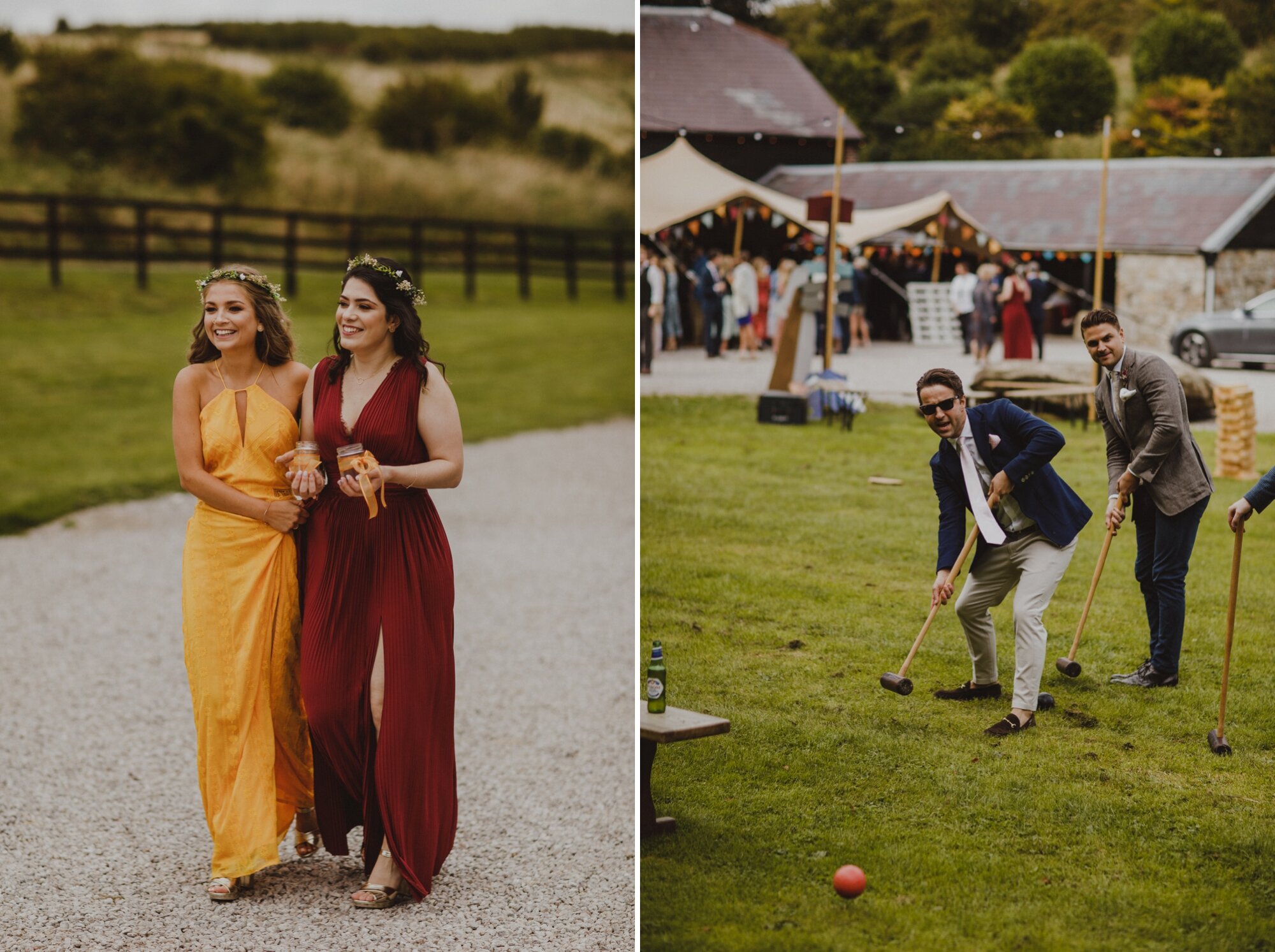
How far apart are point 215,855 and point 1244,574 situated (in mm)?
3439

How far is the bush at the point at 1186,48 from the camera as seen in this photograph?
4.61 metres

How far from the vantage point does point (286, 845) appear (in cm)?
541

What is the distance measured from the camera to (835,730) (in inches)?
165

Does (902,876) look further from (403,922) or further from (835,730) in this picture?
(403,922)

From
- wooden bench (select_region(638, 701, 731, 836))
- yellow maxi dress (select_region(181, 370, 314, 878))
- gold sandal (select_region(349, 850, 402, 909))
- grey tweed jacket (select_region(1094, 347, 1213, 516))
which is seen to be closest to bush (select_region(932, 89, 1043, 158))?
grey tweed jacket (select_region(1094, 347, 1213, 516))

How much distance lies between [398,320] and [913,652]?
1.92 meters

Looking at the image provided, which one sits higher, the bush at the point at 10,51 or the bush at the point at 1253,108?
the bush at the point at 10,51

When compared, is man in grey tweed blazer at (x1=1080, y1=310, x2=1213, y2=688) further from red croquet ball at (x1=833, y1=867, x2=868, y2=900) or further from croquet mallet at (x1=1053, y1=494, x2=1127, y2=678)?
red croquet ball at (x1=833, y1=867, x2=868, y2=900)

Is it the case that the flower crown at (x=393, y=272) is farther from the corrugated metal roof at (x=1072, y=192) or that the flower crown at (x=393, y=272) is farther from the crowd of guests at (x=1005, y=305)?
the crowd of guests at (x=1005, y=305)

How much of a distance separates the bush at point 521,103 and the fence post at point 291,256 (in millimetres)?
5624

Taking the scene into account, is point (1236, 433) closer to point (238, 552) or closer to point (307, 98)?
point (238, 552)

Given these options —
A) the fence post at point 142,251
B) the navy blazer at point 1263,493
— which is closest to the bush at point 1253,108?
the navy blazer at point 1263,493

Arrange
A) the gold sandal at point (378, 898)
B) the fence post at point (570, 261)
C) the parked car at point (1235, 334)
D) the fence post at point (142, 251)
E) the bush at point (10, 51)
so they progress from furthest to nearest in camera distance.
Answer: the fence post at point (570, 261)
the bush at point (10, 51)
the fence post at point (142, 251)
the gold sandal at point (378, 898)
the parked car at point (1235, 334)

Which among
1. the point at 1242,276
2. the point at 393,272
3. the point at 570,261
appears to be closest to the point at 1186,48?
the point at 1242,276
